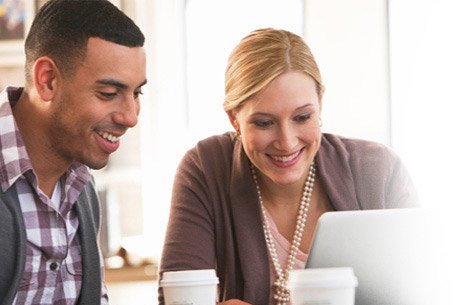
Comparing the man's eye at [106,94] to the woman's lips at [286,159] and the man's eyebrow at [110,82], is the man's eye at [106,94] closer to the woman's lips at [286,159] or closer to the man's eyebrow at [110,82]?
the man's eyebrow at [110,82]

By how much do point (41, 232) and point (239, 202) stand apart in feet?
1.74

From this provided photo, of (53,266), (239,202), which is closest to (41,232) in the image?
(53,266)

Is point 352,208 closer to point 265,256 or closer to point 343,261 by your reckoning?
point 265,256

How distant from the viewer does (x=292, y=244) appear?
6.93 ft

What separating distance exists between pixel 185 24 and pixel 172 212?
7.16ft

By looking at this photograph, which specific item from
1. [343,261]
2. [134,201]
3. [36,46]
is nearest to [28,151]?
[36,46]

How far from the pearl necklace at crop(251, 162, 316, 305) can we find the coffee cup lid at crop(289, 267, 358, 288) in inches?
31.1

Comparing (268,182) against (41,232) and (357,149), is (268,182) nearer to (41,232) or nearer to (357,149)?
(357,149)

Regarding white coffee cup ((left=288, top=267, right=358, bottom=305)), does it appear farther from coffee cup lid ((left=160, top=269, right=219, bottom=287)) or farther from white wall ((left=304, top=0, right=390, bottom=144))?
white wall ((left=304, top=0, right=390, bottom=144))

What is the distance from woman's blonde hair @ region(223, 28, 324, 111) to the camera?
2062 millimetres

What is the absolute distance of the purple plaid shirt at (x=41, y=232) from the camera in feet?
5.78

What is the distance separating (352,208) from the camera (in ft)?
6.87

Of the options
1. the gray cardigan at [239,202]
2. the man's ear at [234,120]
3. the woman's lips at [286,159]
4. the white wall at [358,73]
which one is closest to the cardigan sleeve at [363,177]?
the gray cardigan at [239,202]

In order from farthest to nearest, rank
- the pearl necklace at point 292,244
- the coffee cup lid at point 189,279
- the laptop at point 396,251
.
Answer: the pearl necklace at point 292,244 < the laptop at point 396,251 < the coffee cup lid at point 189,279
